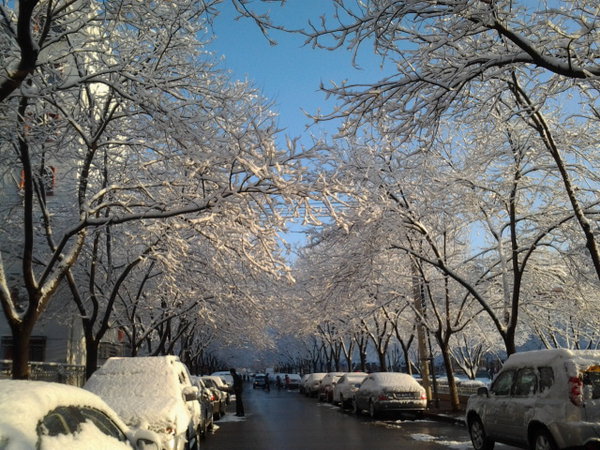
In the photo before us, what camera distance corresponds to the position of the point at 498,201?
56.8 feet

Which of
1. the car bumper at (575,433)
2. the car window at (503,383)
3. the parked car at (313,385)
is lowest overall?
the parked car at (313,385)

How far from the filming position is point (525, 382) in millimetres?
9016

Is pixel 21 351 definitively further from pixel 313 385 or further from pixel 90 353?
pixel 313 385

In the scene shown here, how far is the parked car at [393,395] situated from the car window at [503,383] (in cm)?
869

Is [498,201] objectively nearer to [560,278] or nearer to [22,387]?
[560,278]

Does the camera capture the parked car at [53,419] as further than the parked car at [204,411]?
No

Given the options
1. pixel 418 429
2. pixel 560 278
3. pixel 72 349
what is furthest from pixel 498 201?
pixel 72 349

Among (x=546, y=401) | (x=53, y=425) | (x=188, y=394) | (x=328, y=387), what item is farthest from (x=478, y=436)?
(x=328, y=387)

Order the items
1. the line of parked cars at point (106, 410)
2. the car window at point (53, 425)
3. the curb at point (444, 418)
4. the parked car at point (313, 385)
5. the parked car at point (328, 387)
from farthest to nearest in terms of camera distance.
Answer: the parked car at point (313, 385) → the parked car at point (328, 387) → the curb at point (444, 418) → the car window at point (53, 425) → the line of parked cars at point (106, 410)

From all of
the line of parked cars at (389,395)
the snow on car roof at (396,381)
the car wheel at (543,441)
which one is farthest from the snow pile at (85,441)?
the snow on car roof at (396,381)

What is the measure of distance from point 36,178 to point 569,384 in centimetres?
1241

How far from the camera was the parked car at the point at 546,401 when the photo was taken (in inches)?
296

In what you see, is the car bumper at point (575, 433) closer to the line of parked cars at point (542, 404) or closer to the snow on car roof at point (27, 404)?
the line of parked cars at point (542, 404)

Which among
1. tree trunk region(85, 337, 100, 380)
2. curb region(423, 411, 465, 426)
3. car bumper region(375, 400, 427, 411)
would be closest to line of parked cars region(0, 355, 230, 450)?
tree trunk region(85, 337, 100, 380)
